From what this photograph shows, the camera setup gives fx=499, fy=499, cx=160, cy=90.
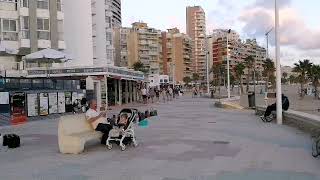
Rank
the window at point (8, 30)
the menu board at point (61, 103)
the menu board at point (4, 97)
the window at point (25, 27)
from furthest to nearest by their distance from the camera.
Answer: the window at point (25, 27) → the window at point (8, 30) → the menu board at point (61, 103) → the menu board at point (4, 97)

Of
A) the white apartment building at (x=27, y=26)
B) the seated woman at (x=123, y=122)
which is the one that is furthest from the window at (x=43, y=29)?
the seated woman at (x=123, y=122)

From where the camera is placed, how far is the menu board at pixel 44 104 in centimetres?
2558

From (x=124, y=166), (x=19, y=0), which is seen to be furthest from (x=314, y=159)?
(x=19, y=0)

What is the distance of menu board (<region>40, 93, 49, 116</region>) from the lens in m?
25.6

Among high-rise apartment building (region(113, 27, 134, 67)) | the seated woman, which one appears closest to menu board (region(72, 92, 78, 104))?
the seated woman

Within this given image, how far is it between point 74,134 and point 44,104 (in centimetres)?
1427

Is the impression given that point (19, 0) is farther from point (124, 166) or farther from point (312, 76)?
point (312, 76)

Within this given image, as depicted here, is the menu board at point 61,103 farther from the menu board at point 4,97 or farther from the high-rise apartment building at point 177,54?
the high-rise apartment building at point 177,54

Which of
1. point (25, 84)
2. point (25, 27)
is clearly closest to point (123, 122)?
point (25, 84)

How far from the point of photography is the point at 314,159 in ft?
32.8

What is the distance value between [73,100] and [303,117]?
15706 millimetres

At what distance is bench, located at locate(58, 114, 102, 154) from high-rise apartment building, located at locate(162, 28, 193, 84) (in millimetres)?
145108

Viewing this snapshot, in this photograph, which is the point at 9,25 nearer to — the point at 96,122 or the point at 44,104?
the point at 44,104

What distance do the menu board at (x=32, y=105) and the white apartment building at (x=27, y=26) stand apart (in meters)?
21.1
